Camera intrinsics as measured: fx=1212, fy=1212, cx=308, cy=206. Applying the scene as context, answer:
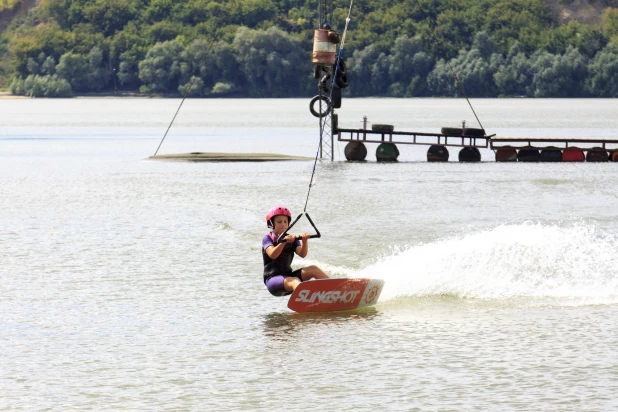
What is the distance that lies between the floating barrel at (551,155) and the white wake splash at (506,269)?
3247 cm

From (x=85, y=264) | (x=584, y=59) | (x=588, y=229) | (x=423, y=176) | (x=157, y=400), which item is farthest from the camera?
(x=584, y=59)

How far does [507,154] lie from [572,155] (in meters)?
3.24

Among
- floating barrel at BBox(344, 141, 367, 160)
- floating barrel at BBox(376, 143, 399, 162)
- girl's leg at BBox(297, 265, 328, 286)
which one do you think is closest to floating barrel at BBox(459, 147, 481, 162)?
floating barrel at BBox(376, 143, 399, 162)

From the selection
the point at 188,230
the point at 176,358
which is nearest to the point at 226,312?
the point at 176,358

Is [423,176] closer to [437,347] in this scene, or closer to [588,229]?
[588,229]

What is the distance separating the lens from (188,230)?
3036 centimetres

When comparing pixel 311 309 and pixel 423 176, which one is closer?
pixel 311 309

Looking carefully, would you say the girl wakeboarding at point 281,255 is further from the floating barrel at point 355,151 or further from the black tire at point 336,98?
the floating barrel at point 355,151

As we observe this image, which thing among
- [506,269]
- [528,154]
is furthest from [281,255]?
[528,154]

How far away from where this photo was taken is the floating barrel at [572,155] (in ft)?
191

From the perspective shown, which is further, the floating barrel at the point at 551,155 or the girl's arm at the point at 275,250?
the floating barrel at the point at 551,155

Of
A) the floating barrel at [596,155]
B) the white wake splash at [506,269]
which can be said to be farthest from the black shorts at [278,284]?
the floating barrel at [596,155]

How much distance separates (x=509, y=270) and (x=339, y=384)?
333 inches

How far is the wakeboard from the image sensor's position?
17625mm
